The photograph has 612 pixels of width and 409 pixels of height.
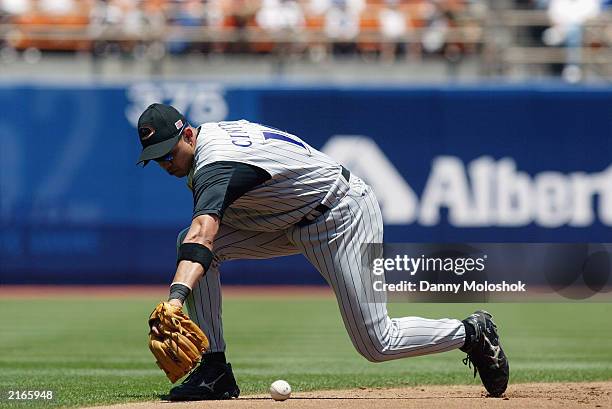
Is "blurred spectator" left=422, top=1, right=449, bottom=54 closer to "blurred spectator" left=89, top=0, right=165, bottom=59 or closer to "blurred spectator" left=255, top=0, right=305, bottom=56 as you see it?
"blurred spectator" left=255, top=0, right=305, bottom=56

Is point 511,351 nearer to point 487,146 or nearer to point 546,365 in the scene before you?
point 546,365

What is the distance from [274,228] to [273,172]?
425 millimetres

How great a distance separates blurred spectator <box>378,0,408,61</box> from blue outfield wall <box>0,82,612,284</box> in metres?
1.74

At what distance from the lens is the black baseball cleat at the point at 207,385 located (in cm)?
575

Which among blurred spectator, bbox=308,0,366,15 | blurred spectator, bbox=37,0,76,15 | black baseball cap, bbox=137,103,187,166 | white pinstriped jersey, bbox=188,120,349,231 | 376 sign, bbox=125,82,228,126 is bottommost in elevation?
376 sign, bbox=125,82,228,126

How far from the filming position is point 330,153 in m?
14.3

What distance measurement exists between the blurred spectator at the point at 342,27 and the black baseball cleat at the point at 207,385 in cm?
1070

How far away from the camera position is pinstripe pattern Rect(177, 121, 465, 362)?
18.0 ft

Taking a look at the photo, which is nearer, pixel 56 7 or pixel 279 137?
pixel 279 137

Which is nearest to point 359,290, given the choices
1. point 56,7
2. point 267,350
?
point 267,350

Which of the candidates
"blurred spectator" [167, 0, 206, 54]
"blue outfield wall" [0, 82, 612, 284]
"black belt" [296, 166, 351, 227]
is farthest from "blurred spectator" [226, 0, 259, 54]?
"black belt" [296, 166, 351, 227]

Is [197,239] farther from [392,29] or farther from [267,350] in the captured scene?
[392,29]

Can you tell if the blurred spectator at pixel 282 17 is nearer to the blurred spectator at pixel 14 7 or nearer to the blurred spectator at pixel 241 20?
the blurred spectator at pixel 241 20

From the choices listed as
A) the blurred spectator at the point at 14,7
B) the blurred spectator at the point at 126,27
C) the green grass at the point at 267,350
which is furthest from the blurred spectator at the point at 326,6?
the green grass at the point at 267,350
